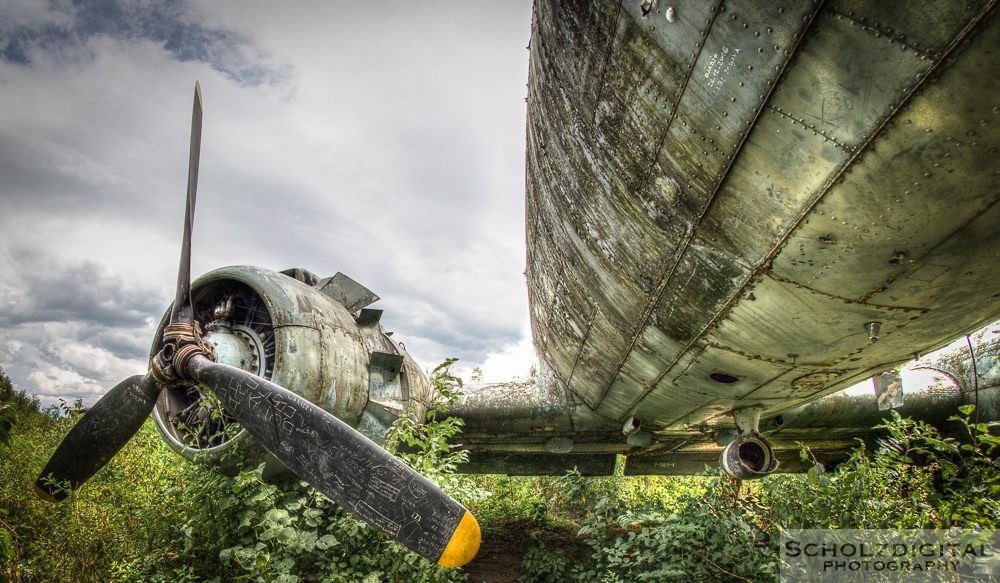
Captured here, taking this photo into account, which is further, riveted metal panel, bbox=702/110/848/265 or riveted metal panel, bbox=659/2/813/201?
riveted metal panel, bbox=702/110/848/265

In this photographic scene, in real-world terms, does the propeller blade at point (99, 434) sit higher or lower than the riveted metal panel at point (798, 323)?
lower

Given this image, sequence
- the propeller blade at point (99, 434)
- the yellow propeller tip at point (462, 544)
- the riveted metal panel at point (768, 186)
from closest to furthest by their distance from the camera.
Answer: the riveted metal panel at point (768, 186)
the yellow propeller tip at point (462, 544)
the propeller blade at point (99, 434)

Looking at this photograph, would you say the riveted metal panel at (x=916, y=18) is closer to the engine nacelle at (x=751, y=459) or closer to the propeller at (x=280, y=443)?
the propeller at (x=280, y=443)

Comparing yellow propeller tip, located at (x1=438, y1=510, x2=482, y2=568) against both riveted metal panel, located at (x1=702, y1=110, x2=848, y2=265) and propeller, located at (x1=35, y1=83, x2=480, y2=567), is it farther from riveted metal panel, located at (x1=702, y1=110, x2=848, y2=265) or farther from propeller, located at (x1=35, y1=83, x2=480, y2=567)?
riveted metal panel, located at (x1=702, y1=110, x2=848, y2=265)

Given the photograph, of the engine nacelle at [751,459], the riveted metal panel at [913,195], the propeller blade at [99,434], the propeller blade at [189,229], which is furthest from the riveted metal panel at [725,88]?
the propeller blade at [99,434]

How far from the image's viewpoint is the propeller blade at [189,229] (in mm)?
3818

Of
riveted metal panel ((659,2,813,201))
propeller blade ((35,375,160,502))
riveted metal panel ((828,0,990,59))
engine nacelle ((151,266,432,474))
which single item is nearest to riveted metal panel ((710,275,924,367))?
riveted metal panel ((659,2,813,201))

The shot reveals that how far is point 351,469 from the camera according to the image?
9.71ft

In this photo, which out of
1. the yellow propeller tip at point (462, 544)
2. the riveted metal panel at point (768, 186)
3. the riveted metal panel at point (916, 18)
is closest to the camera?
the riveted metal panel at point (916, 18)

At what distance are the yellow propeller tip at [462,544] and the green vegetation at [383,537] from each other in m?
1.60

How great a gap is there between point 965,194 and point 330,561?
5.03 meters

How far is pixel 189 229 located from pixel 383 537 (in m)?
3.40

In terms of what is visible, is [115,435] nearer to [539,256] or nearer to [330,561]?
[330,561]

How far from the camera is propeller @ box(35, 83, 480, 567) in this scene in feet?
8.96
